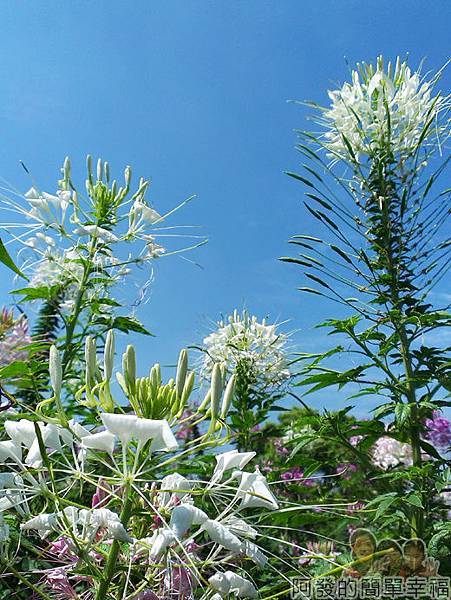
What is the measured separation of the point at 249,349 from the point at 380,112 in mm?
1778

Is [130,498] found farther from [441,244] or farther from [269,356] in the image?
[269,356]

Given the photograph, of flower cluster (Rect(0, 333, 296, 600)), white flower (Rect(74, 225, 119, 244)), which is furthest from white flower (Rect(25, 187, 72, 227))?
flower cluster (Rect(0, 333, 296, 600))

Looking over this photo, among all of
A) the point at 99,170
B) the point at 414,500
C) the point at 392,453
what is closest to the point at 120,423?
the point at 414,500

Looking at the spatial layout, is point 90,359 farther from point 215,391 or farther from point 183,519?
point 183,519

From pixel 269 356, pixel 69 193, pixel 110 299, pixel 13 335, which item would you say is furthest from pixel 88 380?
→ pixel 269 356

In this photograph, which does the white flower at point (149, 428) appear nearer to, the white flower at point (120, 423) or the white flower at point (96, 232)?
the white flower at point (120, 423)

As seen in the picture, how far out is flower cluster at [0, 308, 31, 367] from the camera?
2777 mm

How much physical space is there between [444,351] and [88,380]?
194 centimetres

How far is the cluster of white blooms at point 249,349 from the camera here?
4.06 metres

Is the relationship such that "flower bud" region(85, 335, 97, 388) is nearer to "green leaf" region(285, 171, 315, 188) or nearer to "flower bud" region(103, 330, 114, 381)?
"flower bud" region(103, 330, 114, 381)

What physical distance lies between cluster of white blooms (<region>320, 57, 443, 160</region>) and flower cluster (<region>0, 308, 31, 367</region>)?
1.95 metres

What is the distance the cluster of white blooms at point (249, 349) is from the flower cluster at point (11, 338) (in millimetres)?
1412

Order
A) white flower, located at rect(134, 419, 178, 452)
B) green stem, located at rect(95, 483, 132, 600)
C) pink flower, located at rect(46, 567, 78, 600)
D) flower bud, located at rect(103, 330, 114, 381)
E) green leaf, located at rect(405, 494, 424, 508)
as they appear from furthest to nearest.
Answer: green leaf, located at rect(405, 494, 424, 508)
pink flower, located at rect(46, 567, 78, 600)
flower bud, located at rect(103, 330, 114, 381)
green stem, located at rect(95, 483, 132, 600)
white flower, located at rect(134, 419, 178, 452)

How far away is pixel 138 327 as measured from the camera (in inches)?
127
